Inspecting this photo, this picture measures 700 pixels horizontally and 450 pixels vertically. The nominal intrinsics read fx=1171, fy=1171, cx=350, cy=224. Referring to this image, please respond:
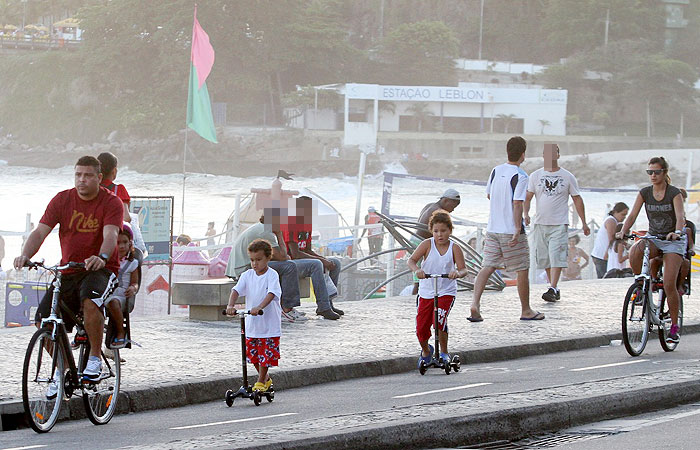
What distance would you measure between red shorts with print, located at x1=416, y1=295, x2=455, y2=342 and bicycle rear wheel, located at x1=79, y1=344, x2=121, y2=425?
2.62m

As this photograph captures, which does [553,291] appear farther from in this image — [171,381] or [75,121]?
[75,121]

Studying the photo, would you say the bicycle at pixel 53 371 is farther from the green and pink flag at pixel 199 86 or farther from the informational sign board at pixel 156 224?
the green and pink flag at pixel 199 86

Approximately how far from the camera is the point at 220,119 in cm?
13288

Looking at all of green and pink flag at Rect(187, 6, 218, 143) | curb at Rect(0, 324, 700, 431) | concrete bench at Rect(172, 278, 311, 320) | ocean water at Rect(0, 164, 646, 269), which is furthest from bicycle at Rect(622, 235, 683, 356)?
ocean water at Rect(0, 164, 646, 269)

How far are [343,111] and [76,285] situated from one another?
130 meters

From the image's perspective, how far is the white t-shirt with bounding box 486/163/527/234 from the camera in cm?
1194

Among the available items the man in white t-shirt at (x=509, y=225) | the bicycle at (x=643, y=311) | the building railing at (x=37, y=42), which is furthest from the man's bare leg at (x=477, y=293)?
the building railing at (x=37, y=42)

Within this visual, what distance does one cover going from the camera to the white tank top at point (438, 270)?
29.3 feet

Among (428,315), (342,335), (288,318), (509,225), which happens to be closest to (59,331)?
(428,315)

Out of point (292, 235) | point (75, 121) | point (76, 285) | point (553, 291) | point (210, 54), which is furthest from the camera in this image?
point (75, 121)

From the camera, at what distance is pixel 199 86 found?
112ft

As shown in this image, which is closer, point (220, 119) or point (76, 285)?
point (76, 285)

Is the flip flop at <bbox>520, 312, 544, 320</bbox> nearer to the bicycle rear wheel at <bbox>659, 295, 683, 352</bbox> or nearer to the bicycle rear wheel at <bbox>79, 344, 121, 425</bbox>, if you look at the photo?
the bicycle rear wheel at <bbox>659, 295, 683, 352</bbox>

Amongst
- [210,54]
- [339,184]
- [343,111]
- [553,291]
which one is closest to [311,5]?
[343,111]
